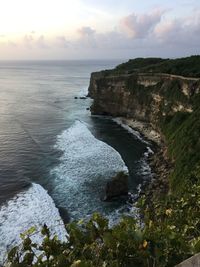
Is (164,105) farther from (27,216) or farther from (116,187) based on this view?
(27,216)

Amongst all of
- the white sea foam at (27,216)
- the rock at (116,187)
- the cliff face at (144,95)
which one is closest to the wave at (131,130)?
the cliff face at (144,95)

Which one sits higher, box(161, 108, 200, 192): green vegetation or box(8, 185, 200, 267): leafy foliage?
box(8, 185, 200, 267): leafy foliage

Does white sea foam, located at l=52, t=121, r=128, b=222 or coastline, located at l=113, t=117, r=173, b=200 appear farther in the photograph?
coastline, located at l=113, t=117, r=173, b=200

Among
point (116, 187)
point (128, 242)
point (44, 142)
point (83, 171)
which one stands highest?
point (128, 242)

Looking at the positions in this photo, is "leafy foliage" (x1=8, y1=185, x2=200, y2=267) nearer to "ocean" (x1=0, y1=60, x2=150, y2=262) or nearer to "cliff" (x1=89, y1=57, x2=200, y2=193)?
"ocean" (x1=0, y1=60, x2=150, y2=262)

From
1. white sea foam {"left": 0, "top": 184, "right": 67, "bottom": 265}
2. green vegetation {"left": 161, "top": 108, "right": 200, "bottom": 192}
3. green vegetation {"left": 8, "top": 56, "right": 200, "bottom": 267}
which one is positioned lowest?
white sea foam {"left": 0, "top": 184, "right": 67, "bottom": 265}

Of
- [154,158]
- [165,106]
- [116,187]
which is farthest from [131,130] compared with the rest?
[116,187]

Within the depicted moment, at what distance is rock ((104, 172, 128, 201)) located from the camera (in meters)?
36.1

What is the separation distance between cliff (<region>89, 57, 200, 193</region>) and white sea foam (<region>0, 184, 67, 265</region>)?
39.6 ft

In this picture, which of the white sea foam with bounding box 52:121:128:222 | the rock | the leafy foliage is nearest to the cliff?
the rock

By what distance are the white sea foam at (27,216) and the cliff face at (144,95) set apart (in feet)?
91.8

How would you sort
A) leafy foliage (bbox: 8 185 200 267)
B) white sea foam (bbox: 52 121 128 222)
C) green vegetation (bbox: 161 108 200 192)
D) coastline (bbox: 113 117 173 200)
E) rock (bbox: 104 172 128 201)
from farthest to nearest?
coastline (bbox: 113 117 173 200), rock (bbox: 104 172 128 201), green vegetation (bbox: 161 108 200 192), white sea foam (bbox: 52 121 128 222), leafy foliage (bbox: 8 185 200 267)

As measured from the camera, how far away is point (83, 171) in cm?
4356

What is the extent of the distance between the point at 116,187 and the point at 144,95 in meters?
36.6
